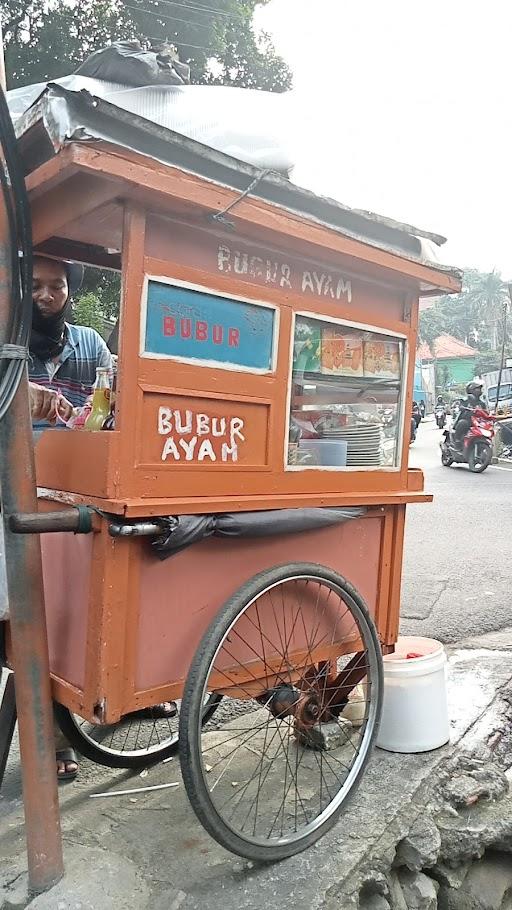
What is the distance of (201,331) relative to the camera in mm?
1852

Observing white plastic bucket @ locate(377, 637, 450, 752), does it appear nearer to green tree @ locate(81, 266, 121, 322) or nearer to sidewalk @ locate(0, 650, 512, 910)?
sidewalk @ locate(0, 650, 512, 910)

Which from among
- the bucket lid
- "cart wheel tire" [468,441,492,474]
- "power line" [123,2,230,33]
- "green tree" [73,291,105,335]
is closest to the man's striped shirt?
the bucket lid

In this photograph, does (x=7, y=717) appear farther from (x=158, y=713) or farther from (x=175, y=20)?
(x=175, y=20)

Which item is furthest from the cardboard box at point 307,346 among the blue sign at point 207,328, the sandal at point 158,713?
the sandal at point 158,713

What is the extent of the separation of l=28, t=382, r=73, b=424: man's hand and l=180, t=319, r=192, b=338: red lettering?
2.11ft

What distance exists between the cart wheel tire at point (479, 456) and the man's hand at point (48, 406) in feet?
36.6

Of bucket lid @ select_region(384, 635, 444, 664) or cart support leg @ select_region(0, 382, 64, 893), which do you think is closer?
cart support leg @ select_region(0, 382, 64, 893)

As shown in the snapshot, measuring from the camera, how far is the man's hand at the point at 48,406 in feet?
7.38

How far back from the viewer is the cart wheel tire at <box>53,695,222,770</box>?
233 cm

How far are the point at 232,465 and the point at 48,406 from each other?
2.32 ft

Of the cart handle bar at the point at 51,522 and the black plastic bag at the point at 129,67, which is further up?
the black plastic bag at the point at 129,67

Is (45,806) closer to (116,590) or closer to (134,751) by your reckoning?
(116,590)

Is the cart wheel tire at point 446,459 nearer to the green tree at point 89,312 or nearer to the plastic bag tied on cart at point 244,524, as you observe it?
the green tree at point 89,312

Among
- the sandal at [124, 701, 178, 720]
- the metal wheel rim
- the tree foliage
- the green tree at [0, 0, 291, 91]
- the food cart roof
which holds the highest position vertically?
the tree foliage
